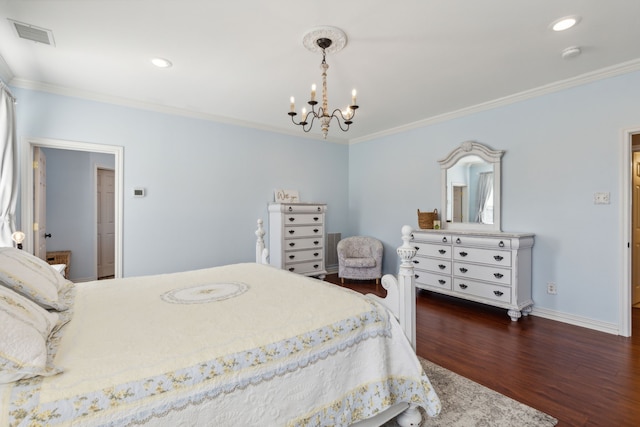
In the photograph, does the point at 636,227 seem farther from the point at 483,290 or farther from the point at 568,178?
the point at 483,290

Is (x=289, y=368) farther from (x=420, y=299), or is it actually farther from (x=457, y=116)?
(x=457, y=116)

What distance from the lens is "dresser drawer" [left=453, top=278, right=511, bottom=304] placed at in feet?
11.4

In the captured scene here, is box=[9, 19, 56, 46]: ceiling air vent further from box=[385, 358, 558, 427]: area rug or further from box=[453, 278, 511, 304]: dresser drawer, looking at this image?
box=[453, 278, 511, 304]: dresser drawer

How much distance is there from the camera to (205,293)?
1.89 meters

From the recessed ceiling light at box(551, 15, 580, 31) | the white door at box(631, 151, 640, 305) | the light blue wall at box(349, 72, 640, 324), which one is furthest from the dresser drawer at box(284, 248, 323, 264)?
the white door at box(631, 151, 640, 305)

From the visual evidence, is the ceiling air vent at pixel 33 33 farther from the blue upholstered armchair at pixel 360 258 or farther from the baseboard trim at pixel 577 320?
the baseboard trim at pixel 577 320

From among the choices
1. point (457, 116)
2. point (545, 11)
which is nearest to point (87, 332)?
point (545, 11)

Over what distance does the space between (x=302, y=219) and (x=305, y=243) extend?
372 millimetres

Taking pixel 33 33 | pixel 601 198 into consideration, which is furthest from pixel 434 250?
pixel 33 33

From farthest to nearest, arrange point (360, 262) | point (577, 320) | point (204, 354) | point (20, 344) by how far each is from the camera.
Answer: point (360, 262)
point (577, 320)
point (204, 354)
point (20, 344)

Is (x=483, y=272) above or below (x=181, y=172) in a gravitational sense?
below

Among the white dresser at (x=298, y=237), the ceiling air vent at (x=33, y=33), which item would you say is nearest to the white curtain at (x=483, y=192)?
the white dresser at (x=298, y=237)

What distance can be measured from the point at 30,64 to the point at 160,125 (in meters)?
1.30

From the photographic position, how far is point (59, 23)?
7.46 ft
